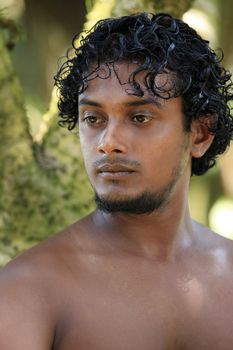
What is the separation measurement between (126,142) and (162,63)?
253mm

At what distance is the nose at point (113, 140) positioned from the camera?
2.94m

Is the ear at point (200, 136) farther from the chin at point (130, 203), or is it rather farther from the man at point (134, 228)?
the chin at point (130, 203)

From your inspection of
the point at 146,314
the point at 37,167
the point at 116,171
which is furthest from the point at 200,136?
the point at 37,167

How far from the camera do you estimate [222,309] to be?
3.24 meters

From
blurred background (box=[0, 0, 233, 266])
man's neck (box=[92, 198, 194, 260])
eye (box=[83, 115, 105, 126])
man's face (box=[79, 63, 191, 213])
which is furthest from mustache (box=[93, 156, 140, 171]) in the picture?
blurred background (box=[0, 0, 233, 266])

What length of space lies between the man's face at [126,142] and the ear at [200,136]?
0.56ft

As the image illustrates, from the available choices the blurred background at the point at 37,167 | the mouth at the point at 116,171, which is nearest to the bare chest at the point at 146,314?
the mouth at the point at 116,171

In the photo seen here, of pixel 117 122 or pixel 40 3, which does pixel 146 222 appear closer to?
pixel 117 122

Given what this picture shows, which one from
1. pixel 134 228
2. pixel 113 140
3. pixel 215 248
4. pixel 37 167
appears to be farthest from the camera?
pixel 37 167

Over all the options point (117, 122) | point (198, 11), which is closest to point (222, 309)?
point (117, 122)

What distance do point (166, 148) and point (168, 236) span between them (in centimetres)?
29

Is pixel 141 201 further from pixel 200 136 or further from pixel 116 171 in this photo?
pixel 200 136

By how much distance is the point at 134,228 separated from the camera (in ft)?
10.4

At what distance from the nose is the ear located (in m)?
0.33
